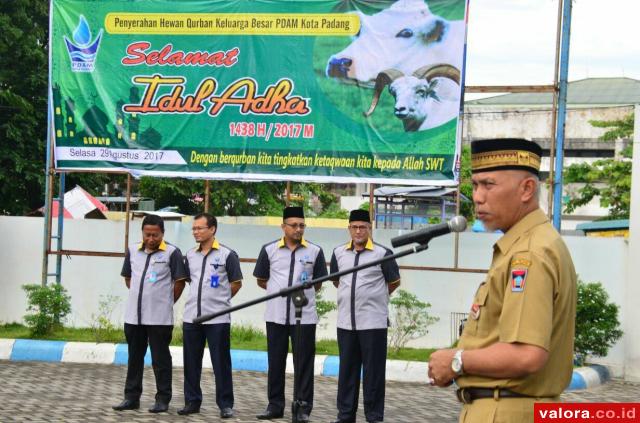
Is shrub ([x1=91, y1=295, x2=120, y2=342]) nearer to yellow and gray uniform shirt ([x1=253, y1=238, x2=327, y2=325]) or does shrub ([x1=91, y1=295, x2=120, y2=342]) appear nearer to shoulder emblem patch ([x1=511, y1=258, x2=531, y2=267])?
yellow and gray uniform shirt ([x1=253, y1=238, x2=327, y2=325])

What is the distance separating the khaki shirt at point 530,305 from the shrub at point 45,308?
10.7m

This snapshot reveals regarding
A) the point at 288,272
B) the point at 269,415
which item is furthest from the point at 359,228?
the point at 269,415

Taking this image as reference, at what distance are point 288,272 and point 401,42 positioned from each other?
4.71 metres

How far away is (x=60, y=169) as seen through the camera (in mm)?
14711

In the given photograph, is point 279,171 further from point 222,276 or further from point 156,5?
point 222,276

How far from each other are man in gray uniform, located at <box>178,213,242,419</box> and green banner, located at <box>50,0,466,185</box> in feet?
12.8

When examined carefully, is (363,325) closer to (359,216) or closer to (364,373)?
(364,373)

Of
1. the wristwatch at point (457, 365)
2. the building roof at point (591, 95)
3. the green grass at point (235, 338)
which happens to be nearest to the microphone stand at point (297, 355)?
the wristwatch at point (457, 365)

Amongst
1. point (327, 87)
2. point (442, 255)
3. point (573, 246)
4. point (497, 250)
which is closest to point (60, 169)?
point (327, 87)

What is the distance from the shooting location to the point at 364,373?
31.0 ft

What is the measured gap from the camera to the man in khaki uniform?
3617 millimetres

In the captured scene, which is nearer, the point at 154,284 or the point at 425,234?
the point at 425,234

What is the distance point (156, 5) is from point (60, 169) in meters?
2.54

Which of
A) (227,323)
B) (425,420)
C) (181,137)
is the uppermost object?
(181,137)
